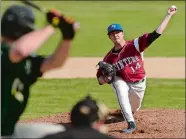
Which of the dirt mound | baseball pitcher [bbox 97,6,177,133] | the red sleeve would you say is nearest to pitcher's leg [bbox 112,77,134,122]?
baseball pitcher [bbox 97,6,177,133]

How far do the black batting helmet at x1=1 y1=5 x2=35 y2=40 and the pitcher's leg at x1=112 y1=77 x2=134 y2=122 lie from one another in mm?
3548

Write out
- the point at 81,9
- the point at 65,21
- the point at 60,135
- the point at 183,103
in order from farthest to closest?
the point at 81,9
the point at 183,103
the point at 65,21
the point at 60,135

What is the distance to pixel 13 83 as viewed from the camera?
4426 millimetres

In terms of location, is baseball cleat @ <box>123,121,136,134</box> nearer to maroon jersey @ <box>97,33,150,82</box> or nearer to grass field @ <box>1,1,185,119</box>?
maroon jersey @ <box>97,33,150,82</box>

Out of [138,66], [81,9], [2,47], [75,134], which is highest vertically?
[2,47]

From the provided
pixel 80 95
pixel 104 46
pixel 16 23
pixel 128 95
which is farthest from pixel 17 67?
pixel 104 46

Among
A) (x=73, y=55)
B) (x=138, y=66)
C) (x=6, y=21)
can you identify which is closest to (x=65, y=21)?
(x=6, y=21)

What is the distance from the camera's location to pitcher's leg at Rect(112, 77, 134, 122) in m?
7.78

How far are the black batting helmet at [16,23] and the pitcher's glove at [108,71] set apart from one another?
354 cm

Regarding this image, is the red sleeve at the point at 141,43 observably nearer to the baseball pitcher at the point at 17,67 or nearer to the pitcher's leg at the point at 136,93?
the pitcher's leg at the point at 136,93

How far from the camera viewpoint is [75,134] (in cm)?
373

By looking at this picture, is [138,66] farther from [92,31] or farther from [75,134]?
[92,31]

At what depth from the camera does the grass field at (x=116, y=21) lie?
67.8 feet

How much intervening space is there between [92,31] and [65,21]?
2059 cm
